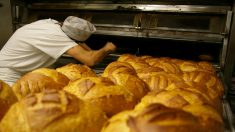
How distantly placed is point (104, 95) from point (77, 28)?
1.64 meters

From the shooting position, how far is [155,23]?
8.57 feet

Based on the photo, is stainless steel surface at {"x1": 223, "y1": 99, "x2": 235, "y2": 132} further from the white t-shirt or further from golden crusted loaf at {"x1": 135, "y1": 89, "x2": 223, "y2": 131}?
the white t-shirt

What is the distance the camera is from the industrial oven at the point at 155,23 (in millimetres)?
2383

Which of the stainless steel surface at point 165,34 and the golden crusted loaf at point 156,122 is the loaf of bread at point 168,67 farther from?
the golden crusted loaf at point 156,122

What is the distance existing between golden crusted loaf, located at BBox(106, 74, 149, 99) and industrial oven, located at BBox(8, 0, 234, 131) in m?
1.18

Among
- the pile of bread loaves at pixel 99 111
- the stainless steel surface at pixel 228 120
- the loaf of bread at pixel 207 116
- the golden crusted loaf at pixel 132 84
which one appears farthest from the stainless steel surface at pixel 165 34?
the loaf of bread at pixel 207 116

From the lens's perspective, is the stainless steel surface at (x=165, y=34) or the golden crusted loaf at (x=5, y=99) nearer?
the golden crusted loaf at (x=5, y=99)

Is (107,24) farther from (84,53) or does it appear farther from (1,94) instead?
(1,94)

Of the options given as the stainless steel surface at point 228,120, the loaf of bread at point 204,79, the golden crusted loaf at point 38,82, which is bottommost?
the stainless steel surface at point 228,120

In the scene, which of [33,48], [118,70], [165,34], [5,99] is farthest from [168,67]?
[33,48]

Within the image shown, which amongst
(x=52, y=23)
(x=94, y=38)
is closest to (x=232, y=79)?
(x=94, y=38)

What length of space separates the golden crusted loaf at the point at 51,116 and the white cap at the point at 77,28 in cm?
177

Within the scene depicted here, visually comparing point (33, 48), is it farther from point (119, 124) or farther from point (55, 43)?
point (119, 124)

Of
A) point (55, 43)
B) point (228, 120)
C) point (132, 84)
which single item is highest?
point (132, 84)
